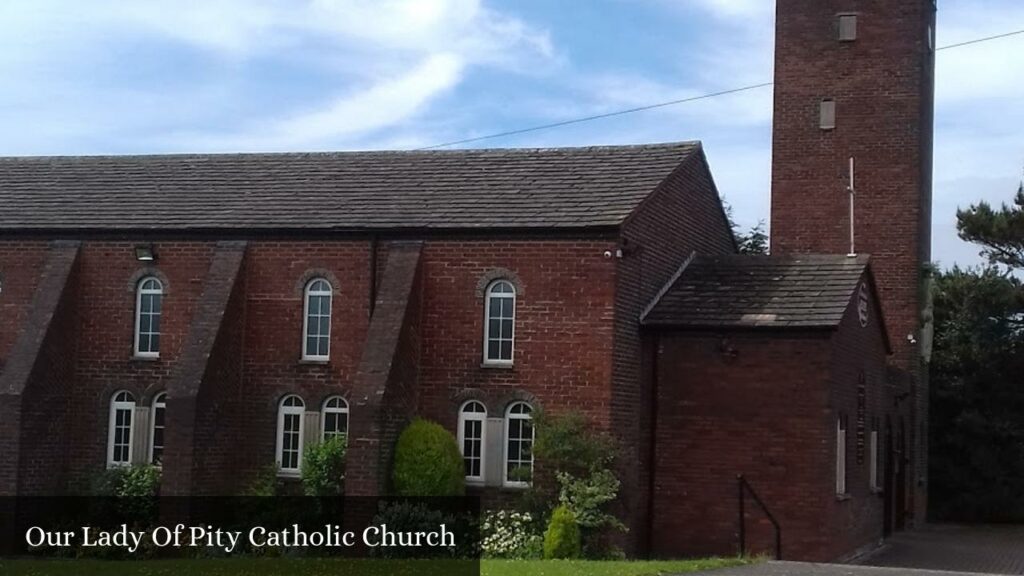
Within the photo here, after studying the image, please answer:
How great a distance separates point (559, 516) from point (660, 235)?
21.7ft

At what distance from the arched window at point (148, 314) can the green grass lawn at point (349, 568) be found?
6.86 m

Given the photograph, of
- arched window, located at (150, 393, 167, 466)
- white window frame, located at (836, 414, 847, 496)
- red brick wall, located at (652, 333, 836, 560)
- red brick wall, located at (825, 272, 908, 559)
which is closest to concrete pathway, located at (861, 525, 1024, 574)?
red brick wall, located at (825, 272, 908, 559)

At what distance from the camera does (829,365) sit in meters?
26.2

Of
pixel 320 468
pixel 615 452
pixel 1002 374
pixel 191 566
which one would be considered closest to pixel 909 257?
pixel 1002 374

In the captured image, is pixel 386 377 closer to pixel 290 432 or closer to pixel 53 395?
pixel 290 432

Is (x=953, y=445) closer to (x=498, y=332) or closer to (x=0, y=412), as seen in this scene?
(x=498, y=332)

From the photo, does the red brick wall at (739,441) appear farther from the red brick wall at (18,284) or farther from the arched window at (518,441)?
the red brick wall at (18,284)

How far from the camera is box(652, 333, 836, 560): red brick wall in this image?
26.1 metres

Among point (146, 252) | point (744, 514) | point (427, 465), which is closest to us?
point (427, 465)

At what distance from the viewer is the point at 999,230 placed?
43.1 m

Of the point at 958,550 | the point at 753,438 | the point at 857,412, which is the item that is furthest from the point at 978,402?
the point at 753,438

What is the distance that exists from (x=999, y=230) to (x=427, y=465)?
24.2m

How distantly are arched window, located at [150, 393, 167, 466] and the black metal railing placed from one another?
458 inches

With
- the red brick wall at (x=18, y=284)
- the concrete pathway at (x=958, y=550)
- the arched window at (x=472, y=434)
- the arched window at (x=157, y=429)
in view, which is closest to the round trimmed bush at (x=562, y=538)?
the arched window at (x=472, y=434)
